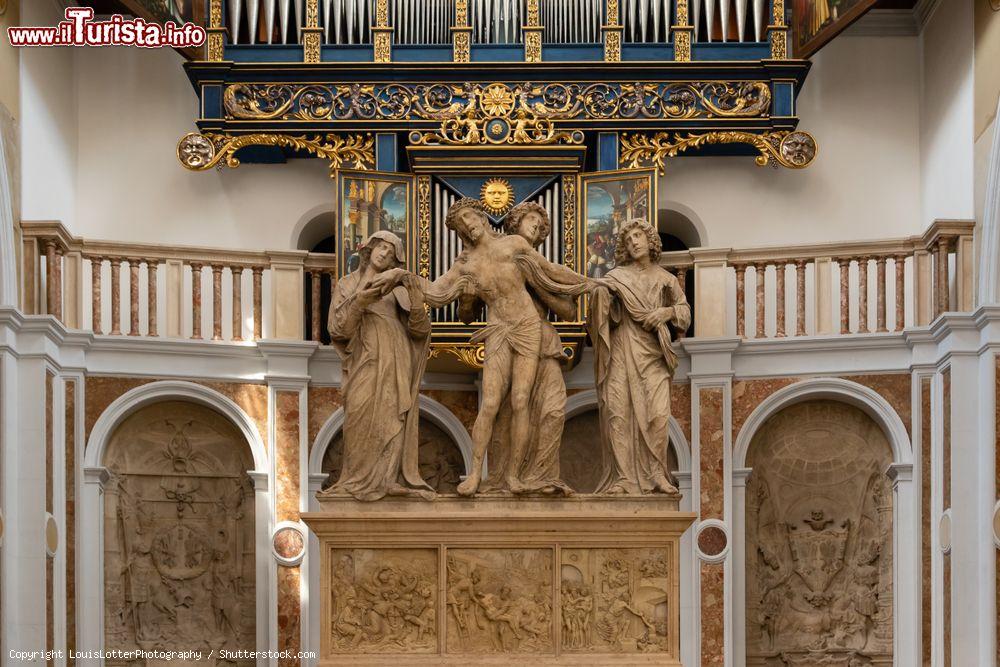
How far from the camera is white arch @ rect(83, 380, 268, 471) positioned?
25031mm

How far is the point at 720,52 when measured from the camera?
26844 millimetres

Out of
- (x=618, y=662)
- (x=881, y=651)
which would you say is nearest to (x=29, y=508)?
(x=618, y=662)

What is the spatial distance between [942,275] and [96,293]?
9.00 meters

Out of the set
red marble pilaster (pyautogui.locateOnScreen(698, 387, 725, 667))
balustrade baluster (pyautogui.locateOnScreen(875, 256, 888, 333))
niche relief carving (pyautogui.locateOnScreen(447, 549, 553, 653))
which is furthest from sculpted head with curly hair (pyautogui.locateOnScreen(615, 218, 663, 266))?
balustrade baluster (pyautogui.locateOnScreen(875, 256, 888, 333))

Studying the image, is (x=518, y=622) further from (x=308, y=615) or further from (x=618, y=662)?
(x=308, y=615)

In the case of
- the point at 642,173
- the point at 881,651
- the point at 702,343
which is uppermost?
the point at 642,173

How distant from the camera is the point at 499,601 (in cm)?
2014

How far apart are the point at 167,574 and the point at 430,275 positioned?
4.33 m

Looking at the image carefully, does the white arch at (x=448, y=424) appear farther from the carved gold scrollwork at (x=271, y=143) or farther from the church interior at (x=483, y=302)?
the carved gold scrollwork at (x=271, y=143)

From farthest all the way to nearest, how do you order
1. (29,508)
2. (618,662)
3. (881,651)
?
(881,651) → (29,508) → (618,662)

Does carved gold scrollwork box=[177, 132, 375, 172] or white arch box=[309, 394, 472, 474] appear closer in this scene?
white arch box=[309, 394, 472, 474]

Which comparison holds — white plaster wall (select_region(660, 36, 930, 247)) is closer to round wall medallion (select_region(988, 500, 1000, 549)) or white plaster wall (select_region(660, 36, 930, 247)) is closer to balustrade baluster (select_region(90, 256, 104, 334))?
round wall medallion (select_region(988, 500, 1000, 549))

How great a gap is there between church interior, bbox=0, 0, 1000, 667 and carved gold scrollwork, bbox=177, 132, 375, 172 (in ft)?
0.12

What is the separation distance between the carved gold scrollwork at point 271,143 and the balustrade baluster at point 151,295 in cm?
135
